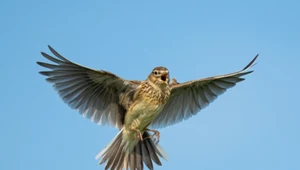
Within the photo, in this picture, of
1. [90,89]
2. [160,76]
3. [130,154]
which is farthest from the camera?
[130,154]

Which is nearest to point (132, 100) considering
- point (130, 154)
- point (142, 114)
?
point (142, 114)

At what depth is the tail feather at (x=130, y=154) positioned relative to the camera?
11.3 metres

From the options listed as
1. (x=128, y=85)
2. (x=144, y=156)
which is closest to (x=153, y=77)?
(x=128, y=85)

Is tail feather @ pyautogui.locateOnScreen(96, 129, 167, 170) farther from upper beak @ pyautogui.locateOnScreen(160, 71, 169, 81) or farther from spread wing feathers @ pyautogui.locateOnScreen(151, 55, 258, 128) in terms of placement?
upper beak @ pyautogui.locateOnScreen(160, 71, 169, 81)

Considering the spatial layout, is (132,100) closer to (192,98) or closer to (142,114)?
(142,114)

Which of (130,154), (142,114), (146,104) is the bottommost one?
(130,154)

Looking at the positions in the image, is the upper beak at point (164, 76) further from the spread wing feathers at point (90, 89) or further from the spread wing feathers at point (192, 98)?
the spread wing feathers at point (192, 98)

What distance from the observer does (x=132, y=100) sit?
10727mm

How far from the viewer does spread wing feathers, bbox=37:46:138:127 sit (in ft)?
34.2

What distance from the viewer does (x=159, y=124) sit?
11852 millimetres

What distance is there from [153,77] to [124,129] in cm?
119

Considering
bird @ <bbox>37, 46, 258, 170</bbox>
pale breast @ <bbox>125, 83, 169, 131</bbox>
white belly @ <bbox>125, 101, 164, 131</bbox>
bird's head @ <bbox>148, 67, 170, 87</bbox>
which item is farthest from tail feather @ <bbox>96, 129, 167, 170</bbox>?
bird's head @ <bbox>148, 67, 170, 87</bbox>

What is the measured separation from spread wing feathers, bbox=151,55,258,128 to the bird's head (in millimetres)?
1283

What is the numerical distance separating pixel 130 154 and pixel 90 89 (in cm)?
153
